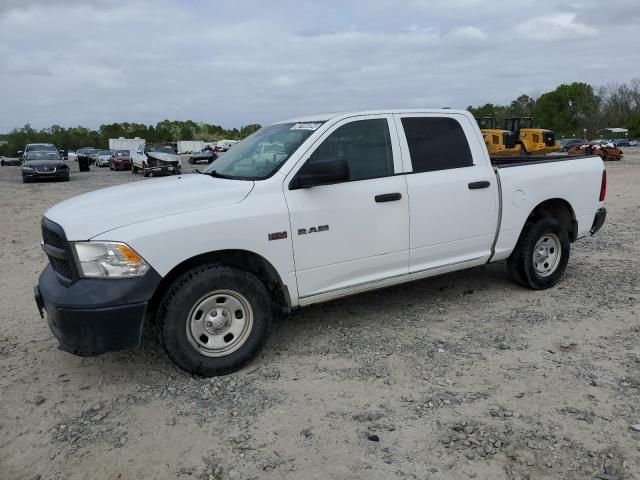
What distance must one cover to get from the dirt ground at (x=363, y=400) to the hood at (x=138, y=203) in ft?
3.89

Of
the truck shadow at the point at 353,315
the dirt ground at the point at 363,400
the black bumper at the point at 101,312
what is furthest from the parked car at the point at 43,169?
the black bumper at the point at 101,312

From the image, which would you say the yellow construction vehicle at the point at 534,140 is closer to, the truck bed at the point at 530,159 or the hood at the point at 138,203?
the truck bed at the point at 530,159

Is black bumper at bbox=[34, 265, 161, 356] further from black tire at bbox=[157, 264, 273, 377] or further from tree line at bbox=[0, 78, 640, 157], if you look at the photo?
tree line at bbox=[0, 78, 640, 157]

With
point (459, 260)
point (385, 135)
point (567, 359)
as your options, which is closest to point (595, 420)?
point (567, 359)

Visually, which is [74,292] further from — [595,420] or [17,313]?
[595,420]

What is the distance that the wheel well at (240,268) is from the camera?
12.6ft

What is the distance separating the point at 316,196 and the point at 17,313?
11.3 feet

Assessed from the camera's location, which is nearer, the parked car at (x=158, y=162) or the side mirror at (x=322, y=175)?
the side mirror at (x=322, y=175)

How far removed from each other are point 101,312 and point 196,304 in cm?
61

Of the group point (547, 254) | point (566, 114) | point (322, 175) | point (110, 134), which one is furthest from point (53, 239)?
point (110, 134)

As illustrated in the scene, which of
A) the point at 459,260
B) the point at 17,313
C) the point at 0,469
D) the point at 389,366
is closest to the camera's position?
the point at 0,469

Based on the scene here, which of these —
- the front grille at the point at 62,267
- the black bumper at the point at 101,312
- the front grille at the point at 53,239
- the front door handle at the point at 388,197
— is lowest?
the black bumper at the point at 101,312

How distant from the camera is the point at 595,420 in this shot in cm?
327

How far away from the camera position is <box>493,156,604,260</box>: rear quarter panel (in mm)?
5309
